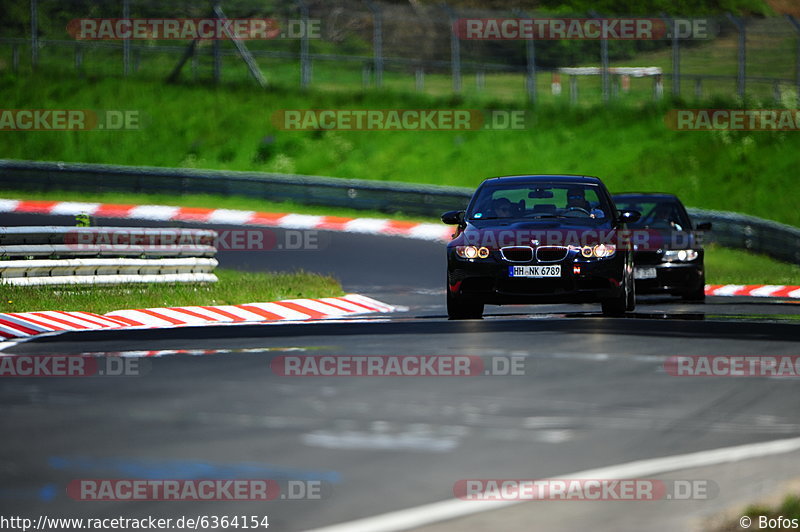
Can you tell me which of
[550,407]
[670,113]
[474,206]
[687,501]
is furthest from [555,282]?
[670,113]

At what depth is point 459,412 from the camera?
9.40m

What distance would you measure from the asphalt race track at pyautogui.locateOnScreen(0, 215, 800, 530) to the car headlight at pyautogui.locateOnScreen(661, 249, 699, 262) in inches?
235

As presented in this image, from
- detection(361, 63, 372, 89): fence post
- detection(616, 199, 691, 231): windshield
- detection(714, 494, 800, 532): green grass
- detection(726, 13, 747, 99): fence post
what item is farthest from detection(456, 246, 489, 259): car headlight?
detection(361, 63, 372, 89): fence post

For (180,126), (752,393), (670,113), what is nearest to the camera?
(752,393)

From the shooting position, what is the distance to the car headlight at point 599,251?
51.7 feet

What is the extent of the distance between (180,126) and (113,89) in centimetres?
277

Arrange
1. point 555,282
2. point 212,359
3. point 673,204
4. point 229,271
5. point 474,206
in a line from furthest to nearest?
point 229,271 < point 673,204 < point 474,206 < point 555,282 < point 212,359

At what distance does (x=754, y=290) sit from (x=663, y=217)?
267 cm

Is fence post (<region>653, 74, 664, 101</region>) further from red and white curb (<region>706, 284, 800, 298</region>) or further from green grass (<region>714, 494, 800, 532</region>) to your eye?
green grass (<region>714, 494, 800, 532</region>)

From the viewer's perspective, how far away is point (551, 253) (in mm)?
15711

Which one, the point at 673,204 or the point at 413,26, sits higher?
the point at 413,26

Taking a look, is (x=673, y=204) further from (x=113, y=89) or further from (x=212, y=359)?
(x=113, y=89)

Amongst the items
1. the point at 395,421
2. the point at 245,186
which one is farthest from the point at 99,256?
the point at 245,186

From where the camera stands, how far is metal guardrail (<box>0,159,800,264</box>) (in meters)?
33.8
